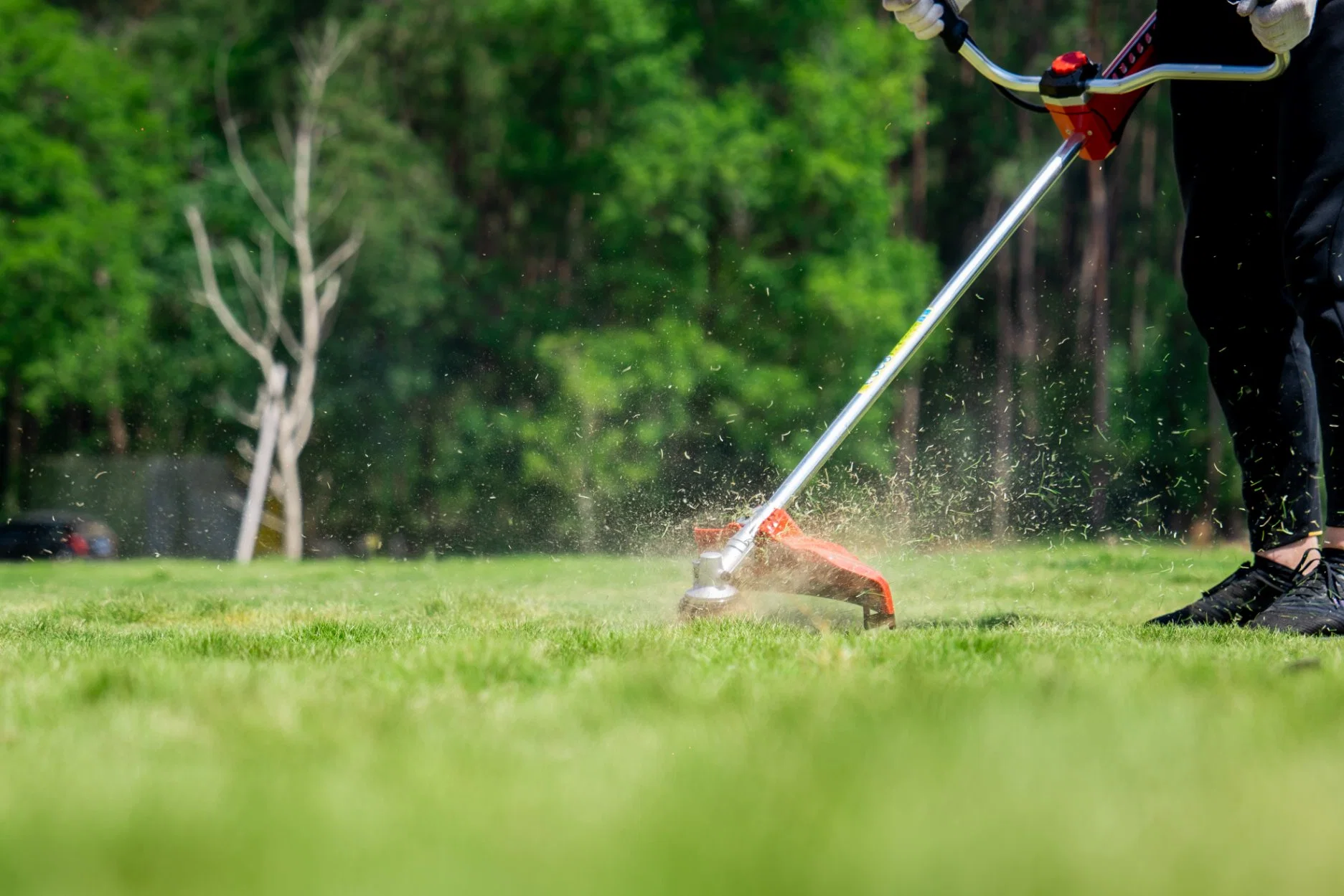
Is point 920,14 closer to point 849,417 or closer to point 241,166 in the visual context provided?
point 849,417

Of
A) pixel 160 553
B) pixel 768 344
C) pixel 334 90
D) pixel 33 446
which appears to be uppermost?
pixel 334 90

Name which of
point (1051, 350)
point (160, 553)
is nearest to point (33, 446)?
point (160, 553)

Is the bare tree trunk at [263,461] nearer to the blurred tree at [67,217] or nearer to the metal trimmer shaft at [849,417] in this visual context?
the blurred tree at [67,217]

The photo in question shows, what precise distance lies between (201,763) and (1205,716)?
1.24 meters

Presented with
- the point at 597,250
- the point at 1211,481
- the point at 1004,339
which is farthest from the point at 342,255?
the point at 1211,481

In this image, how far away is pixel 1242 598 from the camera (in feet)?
12.5

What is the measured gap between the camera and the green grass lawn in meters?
1.19

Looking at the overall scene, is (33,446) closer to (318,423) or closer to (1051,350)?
(318,423)

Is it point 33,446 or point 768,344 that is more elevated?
point 768,344

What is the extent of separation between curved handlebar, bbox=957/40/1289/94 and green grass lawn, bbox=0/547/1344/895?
1365 mm

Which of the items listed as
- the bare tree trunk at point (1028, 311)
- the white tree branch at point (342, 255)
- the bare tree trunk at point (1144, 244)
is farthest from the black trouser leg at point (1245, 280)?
the bare tree trunk at point (1144, 244)

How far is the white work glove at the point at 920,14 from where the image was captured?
12.5 ft

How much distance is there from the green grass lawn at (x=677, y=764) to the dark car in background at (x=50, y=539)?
80.3 ft

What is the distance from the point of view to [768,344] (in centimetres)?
2795
